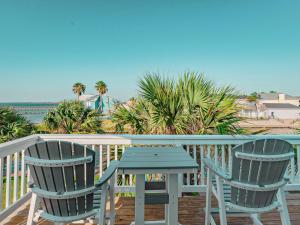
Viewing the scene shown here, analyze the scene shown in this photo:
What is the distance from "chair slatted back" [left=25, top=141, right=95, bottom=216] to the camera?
1.53m

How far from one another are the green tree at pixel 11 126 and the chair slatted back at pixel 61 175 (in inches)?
252

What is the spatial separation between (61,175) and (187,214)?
5.71 ft

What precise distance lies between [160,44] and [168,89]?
7717 millimetres

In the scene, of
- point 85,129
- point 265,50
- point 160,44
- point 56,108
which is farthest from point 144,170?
point 265,50

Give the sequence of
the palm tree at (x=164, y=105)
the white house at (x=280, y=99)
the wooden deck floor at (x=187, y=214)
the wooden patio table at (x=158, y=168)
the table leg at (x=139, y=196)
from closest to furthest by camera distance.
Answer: the wooden patio table at (x=158, y=168)
the table leg at (x=139, y=196)
the wooden deck floor at (x=187, y=214)
the palm tree at (x=164, y=105)
the white house at (x=280, y=99)

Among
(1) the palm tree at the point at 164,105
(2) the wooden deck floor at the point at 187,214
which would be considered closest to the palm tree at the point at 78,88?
(1) the palm tree at the point at 164,105

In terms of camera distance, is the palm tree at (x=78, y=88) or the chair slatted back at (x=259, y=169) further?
the palm tree at (x=78, y=88)

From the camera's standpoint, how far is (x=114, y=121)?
4.34 m

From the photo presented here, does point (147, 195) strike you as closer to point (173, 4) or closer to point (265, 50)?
point (173, 4)

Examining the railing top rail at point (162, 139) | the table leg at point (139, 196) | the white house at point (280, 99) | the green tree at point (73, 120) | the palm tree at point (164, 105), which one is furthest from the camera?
the white house at point (280, 99)

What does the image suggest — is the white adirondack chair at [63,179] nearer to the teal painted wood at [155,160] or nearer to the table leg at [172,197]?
the teal painted wood at [155,160]

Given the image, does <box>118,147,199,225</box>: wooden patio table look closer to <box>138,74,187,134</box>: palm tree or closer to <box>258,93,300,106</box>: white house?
<box>138,74,187,134</box>: palm tree

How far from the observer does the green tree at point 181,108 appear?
149 inches

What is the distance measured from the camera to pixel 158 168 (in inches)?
63.6
